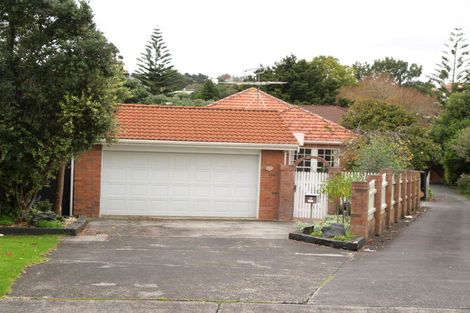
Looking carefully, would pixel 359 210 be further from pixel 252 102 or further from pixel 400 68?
pixel 400 68

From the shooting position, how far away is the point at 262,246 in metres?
14.3

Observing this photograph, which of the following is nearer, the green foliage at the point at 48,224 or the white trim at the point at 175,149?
the green foliage at the point at 48,224

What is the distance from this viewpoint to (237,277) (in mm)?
10234

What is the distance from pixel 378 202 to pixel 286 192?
429cm

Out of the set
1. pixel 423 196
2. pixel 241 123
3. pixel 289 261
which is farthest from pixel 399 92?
pixel 289 261

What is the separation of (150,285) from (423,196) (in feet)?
109

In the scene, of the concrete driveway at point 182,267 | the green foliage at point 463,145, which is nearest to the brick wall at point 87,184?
the concrete driveway at point 182,267

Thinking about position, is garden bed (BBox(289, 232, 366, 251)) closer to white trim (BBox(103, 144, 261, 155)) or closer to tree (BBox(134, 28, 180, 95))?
white trim (BBox(103, 144, 261, 155))

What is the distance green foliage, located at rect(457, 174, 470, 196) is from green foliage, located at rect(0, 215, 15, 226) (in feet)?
127

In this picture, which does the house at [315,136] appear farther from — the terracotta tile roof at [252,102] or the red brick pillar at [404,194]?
the red brick pillar at [404,194]

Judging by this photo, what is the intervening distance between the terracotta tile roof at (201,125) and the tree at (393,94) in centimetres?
4097

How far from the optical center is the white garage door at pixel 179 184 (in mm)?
20609

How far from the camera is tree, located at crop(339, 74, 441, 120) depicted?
2504 inches

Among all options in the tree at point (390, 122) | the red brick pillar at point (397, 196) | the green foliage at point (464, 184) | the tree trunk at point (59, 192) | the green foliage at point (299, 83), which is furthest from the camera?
the green foliage at point (299, 83)
